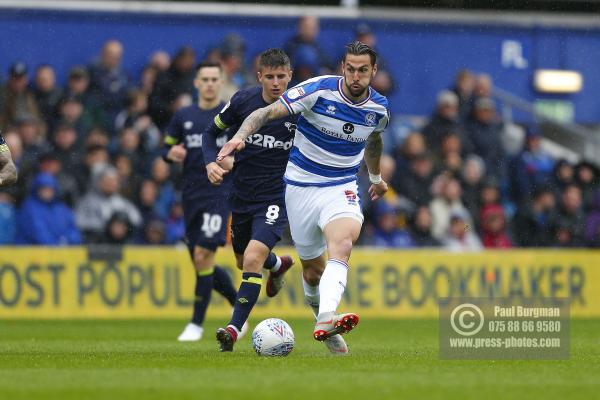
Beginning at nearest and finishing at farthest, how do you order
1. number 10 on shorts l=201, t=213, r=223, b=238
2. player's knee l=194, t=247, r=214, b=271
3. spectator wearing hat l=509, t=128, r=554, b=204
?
number 10 on shorts l=201, t=213, r=223, b=238, player's knee l=194, t=247, r=214, b=271, spectator wearing hat l=509, t=128, r=554, b=204

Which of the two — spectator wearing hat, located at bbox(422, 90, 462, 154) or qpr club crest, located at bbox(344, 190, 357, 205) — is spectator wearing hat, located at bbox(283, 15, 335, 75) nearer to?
spectator wearing hat, located at bbox(422, 90, 462, 154)

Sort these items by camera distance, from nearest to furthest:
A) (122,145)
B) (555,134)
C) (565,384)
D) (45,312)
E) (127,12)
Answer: (565,384)
(45,312)
(122,145)
(127,12)
(555,134)

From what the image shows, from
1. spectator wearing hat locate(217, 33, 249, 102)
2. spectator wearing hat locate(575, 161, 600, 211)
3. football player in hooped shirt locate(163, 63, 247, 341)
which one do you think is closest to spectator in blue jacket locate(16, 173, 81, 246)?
spectator wearing hat locate(217, 33, 249, 102)

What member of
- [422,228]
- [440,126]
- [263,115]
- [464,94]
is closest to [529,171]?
[464,94]

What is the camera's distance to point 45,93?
1920 cm

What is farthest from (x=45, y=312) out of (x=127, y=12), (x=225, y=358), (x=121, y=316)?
(x=225, y=358)

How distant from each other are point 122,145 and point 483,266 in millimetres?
5601

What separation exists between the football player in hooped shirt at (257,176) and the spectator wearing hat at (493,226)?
9191mm

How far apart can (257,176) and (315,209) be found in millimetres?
1196

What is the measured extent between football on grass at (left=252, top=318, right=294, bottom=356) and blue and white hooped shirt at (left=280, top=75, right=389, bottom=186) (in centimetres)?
120

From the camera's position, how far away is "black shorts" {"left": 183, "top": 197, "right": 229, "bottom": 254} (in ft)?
45.7

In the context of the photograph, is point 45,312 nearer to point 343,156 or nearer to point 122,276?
point 122,276

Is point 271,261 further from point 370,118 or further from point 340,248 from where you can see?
point 370,118

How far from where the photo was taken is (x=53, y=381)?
854 centimetres
